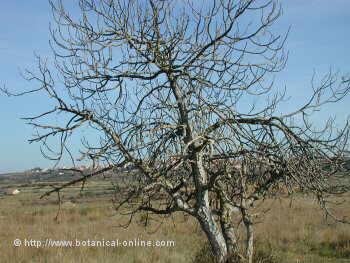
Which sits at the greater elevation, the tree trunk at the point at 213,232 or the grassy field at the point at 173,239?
the tree trunk at the point at 213,232

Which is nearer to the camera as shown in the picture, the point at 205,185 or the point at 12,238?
the point at 205,185

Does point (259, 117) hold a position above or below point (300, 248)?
above

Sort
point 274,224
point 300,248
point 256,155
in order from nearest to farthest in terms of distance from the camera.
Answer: point 256,155, point 300,248, point 274,224

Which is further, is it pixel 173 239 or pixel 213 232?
pixel 173 239

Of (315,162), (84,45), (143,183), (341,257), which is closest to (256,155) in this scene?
(315,162)

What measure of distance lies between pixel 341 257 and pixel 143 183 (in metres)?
8.51

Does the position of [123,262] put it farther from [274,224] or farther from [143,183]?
[274,224]

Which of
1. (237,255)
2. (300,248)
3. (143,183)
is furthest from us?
(300,248)

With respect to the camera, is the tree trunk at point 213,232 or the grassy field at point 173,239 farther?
the grassy field at point 173,239

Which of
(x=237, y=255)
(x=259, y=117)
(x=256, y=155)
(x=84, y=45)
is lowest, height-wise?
(x=237, y=255)

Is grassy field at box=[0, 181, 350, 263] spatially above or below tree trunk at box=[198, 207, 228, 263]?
below

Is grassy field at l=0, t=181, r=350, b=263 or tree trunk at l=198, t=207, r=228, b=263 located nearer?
tree trunk at l=198, t=207, r=228, b=263

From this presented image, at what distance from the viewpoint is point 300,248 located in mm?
11539

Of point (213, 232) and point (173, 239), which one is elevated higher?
point (213, 232)
